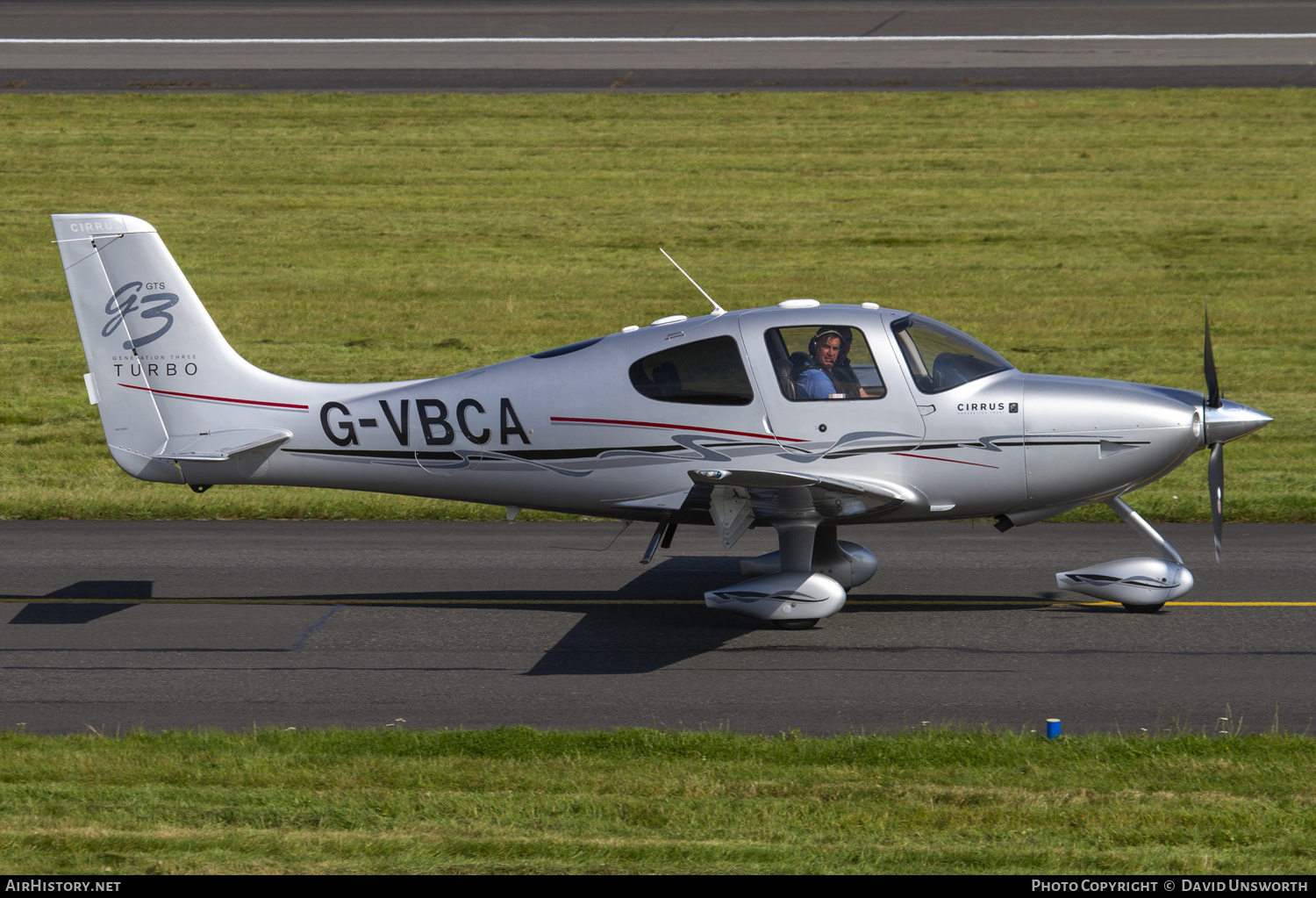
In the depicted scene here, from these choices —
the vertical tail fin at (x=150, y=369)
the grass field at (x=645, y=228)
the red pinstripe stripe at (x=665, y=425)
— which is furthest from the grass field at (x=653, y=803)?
the grass field at (x=645, y=228)

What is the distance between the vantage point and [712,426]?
10.1 meters

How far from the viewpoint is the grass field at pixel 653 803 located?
20.1ft

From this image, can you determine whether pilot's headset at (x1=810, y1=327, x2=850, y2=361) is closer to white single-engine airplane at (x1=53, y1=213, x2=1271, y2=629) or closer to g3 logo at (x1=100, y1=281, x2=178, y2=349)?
white single-engine airplane at (x1=53, y1=213, x2=1271, y2=629)

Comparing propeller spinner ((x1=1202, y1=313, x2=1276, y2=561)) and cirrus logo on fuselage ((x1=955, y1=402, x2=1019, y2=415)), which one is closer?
propeller spinner ((x1=1202, y1=313, x2=1276, y2=561))

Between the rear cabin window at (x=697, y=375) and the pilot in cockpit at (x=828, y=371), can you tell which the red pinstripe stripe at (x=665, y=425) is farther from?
the pilot in cockpit at (x=828, y=371)

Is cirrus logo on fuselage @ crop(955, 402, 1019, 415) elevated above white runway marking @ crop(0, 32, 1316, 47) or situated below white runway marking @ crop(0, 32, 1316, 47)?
below

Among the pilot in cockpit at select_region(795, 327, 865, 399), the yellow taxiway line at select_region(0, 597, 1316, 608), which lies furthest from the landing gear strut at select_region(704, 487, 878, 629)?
the pilot in cockpit at select_region(795, 327, 865, 399)

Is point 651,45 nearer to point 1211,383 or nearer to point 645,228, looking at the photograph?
point 645,228

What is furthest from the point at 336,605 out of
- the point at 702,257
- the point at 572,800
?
the point at 702,257

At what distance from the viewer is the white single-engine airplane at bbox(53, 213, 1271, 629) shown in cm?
989

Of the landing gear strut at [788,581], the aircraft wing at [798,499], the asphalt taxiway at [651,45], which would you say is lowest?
the landing gear strut at [788,581]

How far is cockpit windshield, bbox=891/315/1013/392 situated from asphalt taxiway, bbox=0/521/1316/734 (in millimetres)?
1872

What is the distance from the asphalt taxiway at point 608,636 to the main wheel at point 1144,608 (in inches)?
4.2

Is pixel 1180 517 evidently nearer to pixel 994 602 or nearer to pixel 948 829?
pixel 994 602
